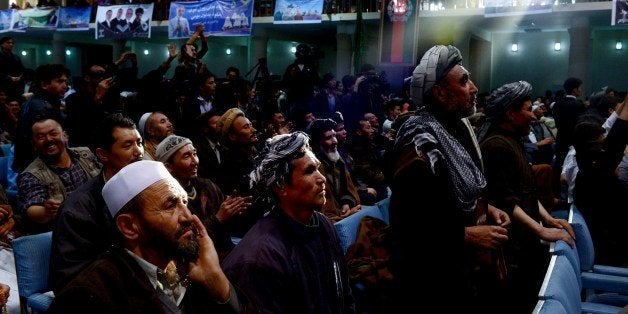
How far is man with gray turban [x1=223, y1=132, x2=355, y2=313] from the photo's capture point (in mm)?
2240

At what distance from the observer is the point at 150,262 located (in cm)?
179

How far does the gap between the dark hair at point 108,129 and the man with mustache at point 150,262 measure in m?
1.73

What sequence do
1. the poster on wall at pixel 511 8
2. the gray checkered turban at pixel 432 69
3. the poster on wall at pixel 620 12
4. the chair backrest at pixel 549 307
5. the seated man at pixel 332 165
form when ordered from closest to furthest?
the chair backrest at pixel 549 307 < the gray checkered turban at pixel 432 69 < the seated man at pixel 332 165 < the poster on wall at pixel 620 12 < the poster on wall at pixel 511 8

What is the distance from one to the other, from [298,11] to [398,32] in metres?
3.02

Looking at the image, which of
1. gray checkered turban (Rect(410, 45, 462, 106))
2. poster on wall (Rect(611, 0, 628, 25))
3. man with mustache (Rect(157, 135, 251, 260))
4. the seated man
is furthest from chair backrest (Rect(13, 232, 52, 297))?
poster on wall (Rect(611, 0, 628, 25))

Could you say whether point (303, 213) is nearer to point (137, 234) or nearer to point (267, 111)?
point (137, 234)

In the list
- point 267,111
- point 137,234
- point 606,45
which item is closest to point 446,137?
point 137,234

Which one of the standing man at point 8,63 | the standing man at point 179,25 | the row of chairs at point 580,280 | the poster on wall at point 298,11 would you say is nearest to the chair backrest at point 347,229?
the row of chairs at point 580,280

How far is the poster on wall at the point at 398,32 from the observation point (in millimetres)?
14445

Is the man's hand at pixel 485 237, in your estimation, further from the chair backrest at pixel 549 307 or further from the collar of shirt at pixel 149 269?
the collar of shirt at pixel 149 269

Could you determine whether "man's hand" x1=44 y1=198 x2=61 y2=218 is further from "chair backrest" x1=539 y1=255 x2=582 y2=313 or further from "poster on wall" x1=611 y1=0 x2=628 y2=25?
"poster on wall" x1=611 y1=0 x2=628 y2=25

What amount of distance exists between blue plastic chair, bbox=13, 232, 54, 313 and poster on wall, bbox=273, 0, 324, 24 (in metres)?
13.3

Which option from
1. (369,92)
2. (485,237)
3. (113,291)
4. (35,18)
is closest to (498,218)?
(485,237)

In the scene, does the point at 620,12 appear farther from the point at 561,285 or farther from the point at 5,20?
the point at 5,20
